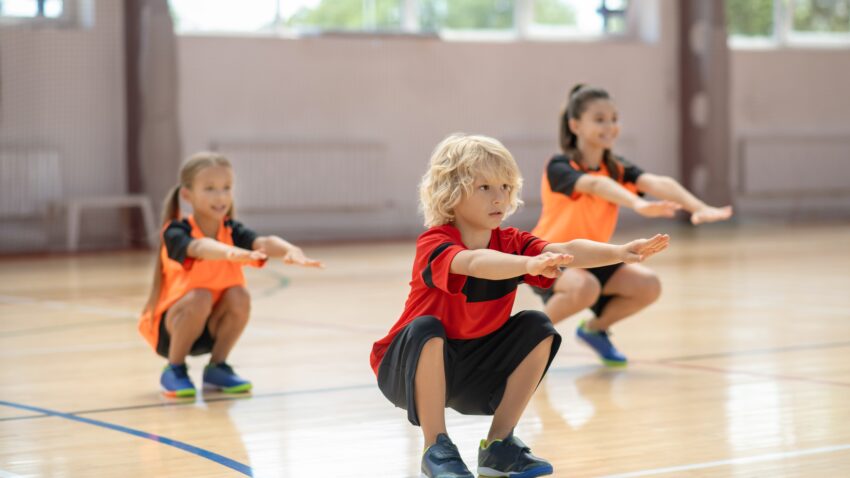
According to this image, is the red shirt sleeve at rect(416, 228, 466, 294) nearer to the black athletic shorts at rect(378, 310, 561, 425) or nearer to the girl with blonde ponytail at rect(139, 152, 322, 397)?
the black athletic shorts at rect(378, 310, 561, 425)

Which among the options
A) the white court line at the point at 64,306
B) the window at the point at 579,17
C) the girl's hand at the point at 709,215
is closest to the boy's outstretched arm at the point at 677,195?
the girl's hand at the point at 709,215

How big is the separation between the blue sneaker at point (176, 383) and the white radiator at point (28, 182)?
6.50 metres

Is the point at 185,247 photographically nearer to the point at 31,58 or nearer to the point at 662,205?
the point at 662,205

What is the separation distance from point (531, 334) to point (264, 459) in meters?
0.68

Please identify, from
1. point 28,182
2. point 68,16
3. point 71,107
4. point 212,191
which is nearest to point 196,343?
point 212,191

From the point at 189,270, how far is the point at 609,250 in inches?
65.2

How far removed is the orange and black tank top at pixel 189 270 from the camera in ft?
12.7

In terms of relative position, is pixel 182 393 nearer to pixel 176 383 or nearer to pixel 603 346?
pixel 176 383

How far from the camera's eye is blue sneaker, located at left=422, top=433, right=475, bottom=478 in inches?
104

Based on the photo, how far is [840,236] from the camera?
34.3 ft

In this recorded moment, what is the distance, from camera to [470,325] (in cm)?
284

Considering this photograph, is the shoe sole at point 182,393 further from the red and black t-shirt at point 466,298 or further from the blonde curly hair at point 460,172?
the blonde curly hair at point 460,172

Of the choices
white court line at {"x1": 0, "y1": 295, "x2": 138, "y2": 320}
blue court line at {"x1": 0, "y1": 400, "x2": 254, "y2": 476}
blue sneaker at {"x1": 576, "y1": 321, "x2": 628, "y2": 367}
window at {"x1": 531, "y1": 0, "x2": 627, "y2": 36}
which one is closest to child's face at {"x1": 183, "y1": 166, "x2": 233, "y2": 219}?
blue court line at {"x1": 0, "y1": 400, "x2": 254, "y2": 476}

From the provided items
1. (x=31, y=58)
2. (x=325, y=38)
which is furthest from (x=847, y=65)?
(x=31, y=58)
